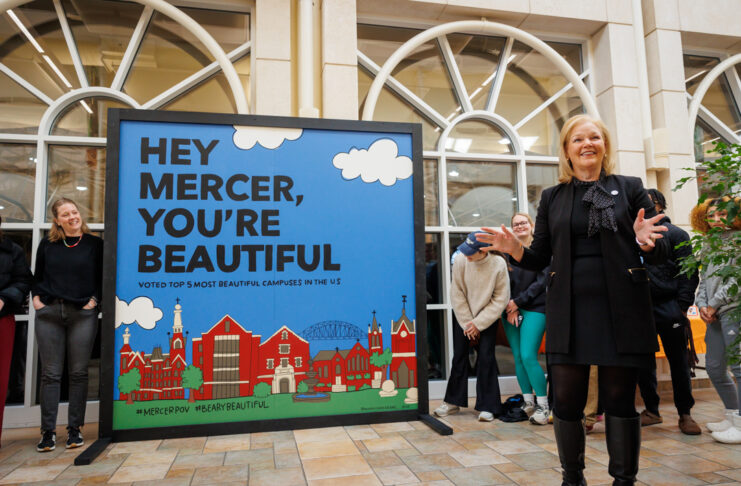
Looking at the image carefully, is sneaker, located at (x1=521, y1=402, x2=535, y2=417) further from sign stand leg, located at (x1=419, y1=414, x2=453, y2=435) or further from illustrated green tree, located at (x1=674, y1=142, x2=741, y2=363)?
illustrated green tree, located at (x1=674, y1=142, x2=741, y2=363)

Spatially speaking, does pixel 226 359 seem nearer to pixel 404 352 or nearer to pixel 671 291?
pixel 404 352

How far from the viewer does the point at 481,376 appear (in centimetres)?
425

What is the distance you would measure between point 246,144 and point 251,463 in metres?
2.34

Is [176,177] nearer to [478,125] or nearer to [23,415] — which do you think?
[23,415]

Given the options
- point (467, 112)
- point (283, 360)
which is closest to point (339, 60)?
point (467, 112)

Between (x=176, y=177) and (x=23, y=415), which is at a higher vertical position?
(x=176, y=177)

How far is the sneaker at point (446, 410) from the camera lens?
14.0 feet

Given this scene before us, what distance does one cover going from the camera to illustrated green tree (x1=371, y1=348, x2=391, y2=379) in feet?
13.0

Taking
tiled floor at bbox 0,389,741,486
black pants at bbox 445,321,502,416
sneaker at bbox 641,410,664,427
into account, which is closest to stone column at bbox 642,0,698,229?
sneaker at bbox 641,410,664,427

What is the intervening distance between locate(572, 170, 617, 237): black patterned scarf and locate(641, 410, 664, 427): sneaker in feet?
8.21

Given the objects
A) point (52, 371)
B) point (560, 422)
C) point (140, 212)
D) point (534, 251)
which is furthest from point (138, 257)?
point (560, 422)

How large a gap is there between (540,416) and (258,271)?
252 cm

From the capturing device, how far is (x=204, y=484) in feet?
9.07

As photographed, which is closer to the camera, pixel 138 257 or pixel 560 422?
pixel 560 422
